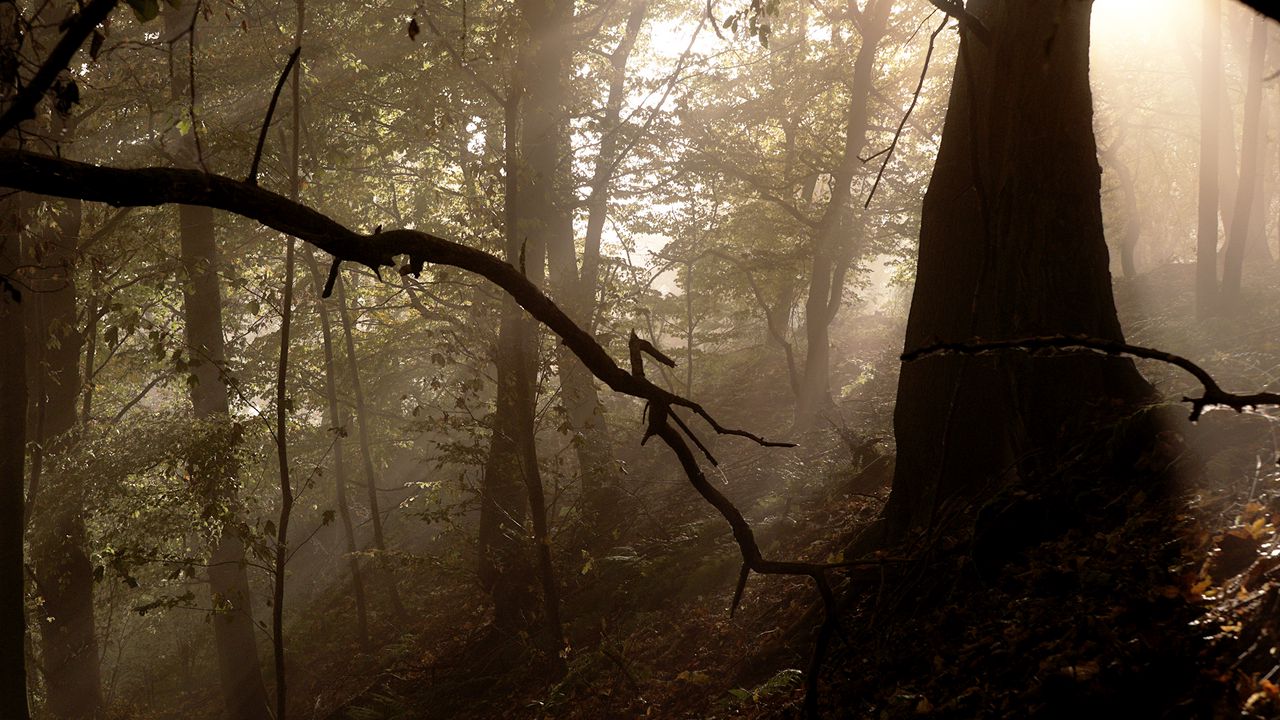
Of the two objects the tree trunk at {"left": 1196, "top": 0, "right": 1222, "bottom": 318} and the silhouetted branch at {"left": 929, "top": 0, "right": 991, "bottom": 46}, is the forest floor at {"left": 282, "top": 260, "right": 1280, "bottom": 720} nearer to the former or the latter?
the silhouetted branch at {"left": 929, "top": 0, "right": 991, "bottom": 46}

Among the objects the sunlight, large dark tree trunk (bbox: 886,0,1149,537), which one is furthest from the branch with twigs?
the sunlight

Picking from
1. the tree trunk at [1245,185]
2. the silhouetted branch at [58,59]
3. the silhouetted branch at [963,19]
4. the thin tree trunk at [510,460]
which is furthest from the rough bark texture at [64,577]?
the tree trunk at [1245,185]

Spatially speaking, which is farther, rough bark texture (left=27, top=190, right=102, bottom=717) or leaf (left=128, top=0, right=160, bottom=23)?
rough bark texture (left=27, top=190, right=102, bottom=717)

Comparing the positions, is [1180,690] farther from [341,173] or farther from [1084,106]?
[341,173]

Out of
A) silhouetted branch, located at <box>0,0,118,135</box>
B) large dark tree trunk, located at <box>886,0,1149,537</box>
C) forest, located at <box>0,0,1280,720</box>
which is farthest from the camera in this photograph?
large dark tree trunk, located at <box>886,0,1149,537</box>

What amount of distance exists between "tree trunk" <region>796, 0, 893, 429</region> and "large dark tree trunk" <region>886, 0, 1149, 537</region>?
414 inches

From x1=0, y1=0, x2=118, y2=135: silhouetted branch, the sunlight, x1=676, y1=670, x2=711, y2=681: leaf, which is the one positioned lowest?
x1=676, y1=670, x2=711, y2=681: leaf

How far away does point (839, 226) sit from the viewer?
16500 millimetres

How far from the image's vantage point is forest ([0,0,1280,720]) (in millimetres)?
3609

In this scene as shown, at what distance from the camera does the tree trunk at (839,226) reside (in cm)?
1602

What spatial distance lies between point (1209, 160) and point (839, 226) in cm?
807

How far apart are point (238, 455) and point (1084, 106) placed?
29.4 ft

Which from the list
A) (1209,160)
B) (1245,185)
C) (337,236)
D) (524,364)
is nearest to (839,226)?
(1209,160)

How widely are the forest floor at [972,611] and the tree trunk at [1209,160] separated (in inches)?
296
